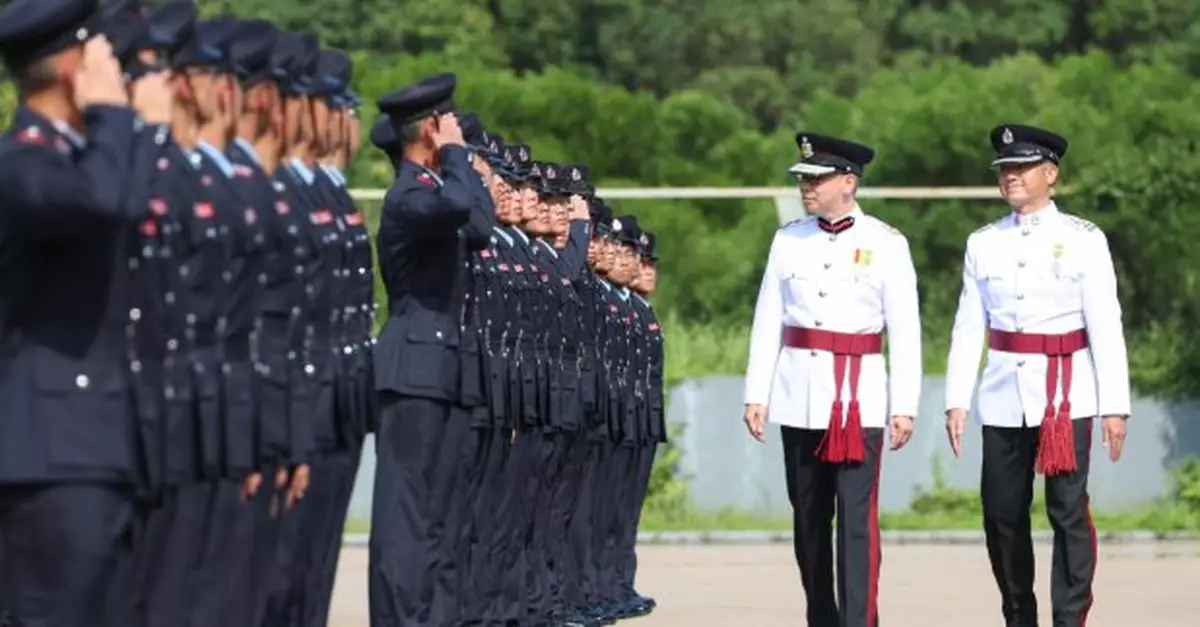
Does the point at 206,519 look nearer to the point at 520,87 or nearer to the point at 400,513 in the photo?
the point at 400,513

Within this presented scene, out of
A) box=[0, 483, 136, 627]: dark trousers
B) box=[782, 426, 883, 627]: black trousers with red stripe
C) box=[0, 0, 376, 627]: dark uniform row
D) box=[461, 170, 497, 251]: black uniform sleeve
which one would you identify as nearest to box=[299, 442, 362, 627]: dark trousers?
box=[0, 0, 376, 627]: dark uniform row

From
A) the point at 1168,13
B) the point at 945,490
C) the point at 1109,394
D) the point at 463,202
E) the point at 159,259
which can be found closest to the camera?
the point at 159,259

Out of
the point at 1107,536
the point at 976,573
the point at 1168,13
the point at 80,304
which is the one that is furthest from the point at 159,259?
the point at 1168,13

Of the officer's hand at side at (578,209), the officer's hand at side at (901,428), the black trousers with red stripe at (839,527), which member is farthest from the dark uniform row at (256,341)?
the officer's hand at side at (901,428)

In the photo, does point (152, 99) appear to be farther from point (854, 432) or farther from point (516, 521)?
point (516, 521)

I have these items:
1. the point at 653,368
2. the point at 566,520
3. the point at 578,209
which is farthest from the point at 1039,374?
the point at 653,368

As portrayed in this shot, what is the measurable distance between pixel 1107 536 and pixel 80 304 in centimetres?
1652

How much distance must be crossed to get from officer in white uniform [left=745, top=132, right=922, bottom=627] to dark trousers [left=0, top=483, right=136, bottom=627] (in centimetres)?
550

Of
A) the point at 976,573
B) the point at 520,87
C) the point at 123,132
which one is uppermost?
the point at 520,87

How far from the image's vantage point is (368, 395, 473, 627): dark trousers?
1340 centimetres

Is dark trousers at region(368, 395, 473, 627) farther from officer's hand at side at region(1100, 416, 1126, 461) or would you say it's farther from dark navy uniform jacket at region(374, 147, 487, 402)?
officer's hand at side at region(1100, 416, 1126, 461)

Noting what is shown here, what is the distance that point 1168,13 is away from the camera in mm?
63812

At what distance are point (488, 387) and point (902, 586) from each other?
628 centimetres

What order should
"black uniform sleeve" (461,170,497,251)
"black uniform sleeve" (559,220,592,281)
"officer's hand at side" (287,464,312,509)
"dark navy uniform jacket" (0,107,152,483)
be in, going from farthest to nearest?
1. "black uniform sleeve" (559,220,592,281)
2. "black uniform sleeve" (461,170,497,251)
3. "officer's hand at side" (287,464,312,509)
4. "dark navy uniform jacket" (0,107,152,483)
